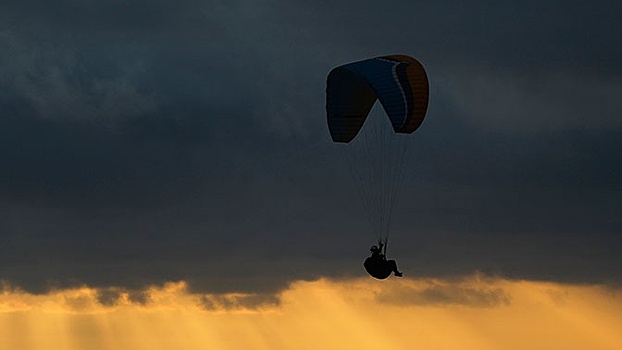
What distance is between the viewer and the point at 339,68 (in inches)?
7121

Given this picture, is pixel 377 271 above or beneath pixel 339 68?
beneath

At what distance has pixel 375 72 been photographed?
17788cm

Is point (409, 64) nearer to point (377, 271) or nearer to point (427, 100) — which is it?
point (427, 100)

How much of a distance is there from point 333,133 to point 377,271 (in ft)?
34.0

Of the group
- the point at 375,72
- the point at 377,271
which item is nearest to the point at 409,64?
the point at 375,72

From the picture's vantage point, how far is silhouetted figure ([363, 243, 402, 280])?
586ft

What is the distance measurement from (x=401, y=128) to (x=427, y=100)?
325 cm

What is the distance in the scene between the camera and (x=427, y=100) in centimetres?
17775

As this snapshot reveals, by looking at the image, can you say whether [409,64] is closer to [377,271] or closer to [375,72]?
[375,72]

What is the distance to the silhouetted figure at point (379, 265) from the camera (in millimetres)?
178750

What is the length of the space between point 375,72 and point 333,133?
699 cm

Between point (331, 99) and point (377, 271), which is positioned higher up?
point (331, 99)

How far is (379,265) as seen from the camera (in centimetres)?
17950

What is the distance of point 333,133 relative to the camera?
183000mm
